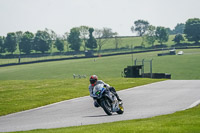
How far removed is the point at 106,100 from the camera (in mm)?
14867

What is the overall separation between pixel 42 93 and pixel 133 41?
157m

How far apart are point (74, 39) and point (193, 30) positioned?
4831 cm

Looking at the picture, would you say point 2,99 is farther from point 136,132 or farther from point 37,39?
point 37,39

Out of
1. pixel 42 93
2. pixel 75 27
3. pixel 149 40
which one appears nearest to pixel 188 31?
pixel 149 40

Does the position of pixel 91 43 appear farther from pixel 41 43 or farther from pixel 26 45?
pixel 26 45

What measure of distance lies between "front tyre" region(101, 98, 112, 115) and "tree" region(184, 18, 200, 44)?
142902 mm

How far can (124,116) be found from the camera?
48.1ft

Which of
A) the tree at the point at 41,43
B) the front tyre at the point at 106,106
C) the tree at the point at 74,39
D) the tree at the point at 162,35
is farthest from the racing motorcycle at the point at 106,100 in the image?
the tree at the point at 162,35

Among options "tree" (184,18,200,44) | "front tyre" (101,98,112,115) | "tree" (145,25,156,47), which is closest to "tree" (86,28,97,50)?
"tree" (145,25,156,47)

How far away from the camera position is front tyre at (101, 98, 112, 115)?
14829 mm

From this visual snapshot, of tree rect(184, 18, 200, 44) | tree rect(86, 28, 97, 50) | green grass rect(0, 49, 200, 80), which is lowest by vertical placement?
green grass rect(0, 49, 200, 80)

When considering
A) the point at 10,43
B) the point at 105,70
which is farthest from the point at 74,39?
the point at 105,70

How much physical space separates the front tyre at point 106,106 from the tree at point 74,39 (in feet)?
497

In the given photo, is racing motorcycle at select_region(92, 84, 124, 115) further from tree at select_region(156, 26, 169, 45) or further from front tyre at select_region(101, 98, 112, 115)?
tree at select_region(156, 26, 169, 45)
